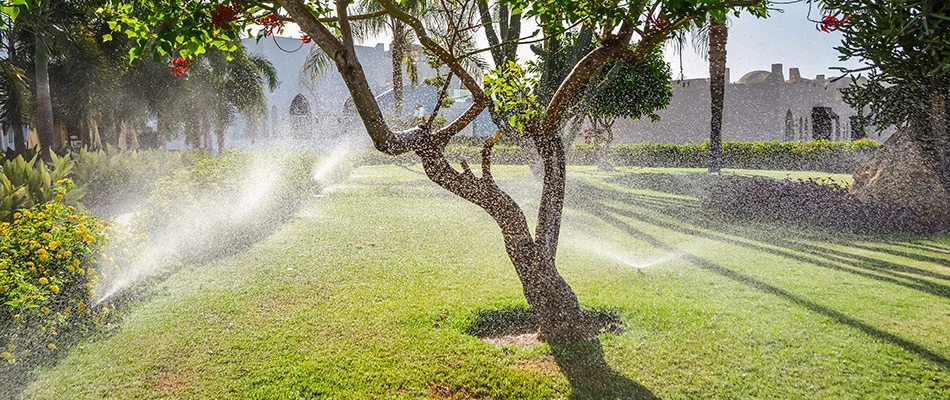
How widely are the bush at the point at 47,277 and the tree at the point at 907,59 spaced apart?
19.4 feet

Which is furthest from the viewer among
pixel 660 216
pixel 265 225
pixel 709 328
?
pixel 660 216

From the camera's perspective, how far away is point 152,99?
23.3m

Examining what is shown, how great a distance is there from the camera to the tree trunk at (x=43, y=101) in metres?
12.4

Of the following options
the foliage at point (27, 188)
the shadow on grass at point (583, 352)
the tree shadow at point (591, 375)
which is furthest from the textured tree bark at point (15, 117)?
the tree shadow at point (591, 375)

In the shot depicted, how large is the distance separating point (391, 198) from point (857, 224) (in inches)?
312

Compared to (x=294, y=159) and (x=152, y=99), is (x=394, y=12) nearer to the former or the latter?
(x=294, y=159)

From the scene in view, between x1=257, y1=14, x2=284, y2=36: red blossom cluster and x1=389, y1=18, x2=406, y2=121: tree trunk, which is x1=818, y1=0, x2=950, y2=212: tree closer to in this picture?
x1=257, y1=14, x2=284, y2=36: red blossom cluster

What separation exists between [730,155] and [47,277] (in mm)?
21937

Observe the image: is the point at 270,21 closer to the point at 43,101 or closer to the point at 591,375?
the point at 591,375

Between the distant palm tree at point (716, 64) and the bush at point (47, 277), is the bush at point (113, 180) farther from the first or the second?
the distant palm tree at point (716, 64)

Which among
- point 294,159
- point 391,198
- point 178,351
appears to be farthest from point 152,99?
point 178,351

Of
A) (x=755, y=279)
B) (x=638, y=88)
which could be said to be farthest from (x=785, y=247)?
(x=638, y=88)

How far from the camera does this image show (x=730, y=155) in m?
22.7

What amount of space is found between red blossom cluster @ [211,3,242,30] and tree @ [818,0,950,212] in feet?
15.0
